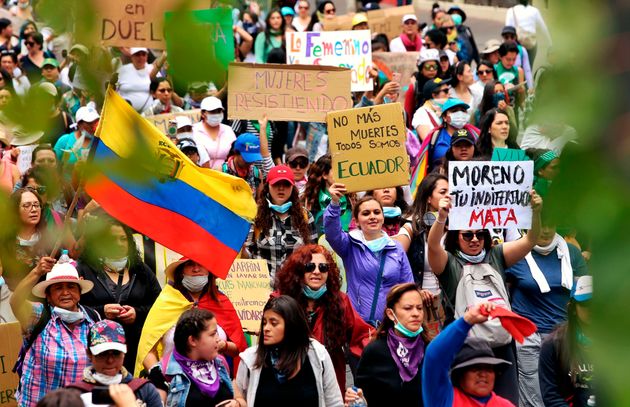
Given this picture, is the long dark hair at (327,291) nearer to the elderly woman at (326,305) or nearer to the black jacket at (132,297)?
the elderly woman at (326,305)

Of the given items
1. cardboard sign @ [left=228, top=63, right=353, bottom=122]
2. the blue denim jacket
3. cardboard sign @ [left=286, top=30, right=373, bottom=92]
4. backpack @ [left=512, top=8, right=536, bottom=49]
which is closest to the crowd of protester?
the blue denim jacket

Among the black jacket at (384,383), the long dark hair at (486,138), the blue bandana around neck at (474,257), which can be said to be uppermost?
the long dark hair at (486,138)

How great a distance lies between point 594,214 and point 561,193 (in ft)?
0.21

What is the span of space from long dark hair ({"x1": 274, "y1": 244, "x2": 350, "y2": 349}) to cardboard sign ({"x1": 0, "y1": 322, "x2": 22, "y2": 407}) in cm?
181

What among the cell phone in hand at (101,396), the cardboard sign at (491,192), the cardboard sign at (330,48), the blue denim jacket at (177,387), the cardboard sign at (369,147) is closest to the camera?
the cell phone in hand at (101,396)

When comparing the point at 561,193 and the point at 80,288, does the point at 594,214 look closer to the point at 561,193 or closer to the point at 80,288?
the point at 561,193

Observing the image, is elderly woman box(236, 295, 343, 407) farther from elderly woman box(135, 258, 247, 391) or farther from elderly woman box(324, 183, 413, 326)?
elderly woman box(324, 183, 413, 326)

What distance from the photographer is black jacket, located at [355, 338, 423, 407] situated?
7.19 m

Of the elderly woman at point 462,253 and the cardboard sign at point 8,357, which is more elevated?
the elderly woman at point 462,253

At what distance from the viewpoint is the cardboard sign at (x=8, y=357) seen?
830cm

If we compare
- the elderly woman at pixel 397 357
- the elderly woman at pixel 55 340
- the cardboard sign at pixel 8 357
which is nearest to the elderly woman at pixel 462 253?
the elderly woman at pixel 397 357

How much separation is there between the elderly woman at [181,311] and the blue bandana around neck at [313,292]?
1.97 feet

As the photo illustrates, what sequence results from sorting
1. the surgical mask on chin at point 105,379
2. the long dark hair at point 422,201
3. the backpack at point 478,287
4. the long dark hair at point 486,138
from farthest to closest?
the long dark hair at point 486,138 < the long dark hair at point 422,201 < the backpack at point 478,287 < the surgical mask on chin at point 105,379

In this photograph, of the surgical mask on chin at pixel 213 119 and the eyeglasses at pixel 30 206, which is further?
the surgical mask on chin at pixel 213 119
